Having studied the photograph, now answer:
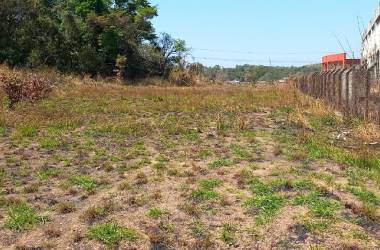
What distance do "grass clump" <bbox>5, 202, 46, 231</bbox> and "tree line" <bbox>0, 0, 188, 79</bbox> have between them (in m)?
23.1

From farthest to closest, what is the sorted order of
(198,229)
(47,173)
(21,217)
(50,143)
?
(50,143) < (47,173) < (21,217) < (198,229)

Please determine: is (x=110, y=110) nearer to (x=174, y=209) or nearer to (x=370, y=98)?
(x=370, y=98)

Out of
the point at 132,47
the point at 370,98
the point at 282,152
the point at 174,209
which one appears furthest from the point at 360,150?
the point at 132,47

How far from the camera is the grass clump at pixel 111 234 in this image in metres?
4.75

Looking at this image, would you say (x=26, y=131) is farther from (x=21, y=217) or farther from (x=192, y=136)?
(x=21, y=217)

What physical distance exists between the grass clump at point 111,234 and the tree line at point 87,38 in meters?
24.0

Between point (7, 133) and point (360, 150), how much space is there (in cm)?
686

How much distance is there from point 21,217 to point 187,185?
6.95 ft

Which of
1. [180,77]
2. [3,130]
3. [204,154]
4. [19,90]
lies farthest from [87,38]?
[204,154]

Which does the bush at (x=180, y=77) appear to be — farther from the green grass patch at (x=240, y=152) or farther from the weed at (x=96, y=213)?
the weed at (x=96, y=213)

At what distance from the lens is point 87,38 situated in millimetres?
31031

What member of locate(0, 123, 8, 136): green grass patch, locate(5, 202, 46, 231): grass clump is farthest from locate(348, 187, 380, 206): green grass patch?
locate(0, 123, 8, 136): green grass patch

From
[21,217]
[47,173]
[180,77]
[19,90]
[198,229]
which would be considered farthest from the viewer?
[180,77]

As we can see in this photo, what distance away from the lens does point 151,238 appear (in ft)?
15.5
